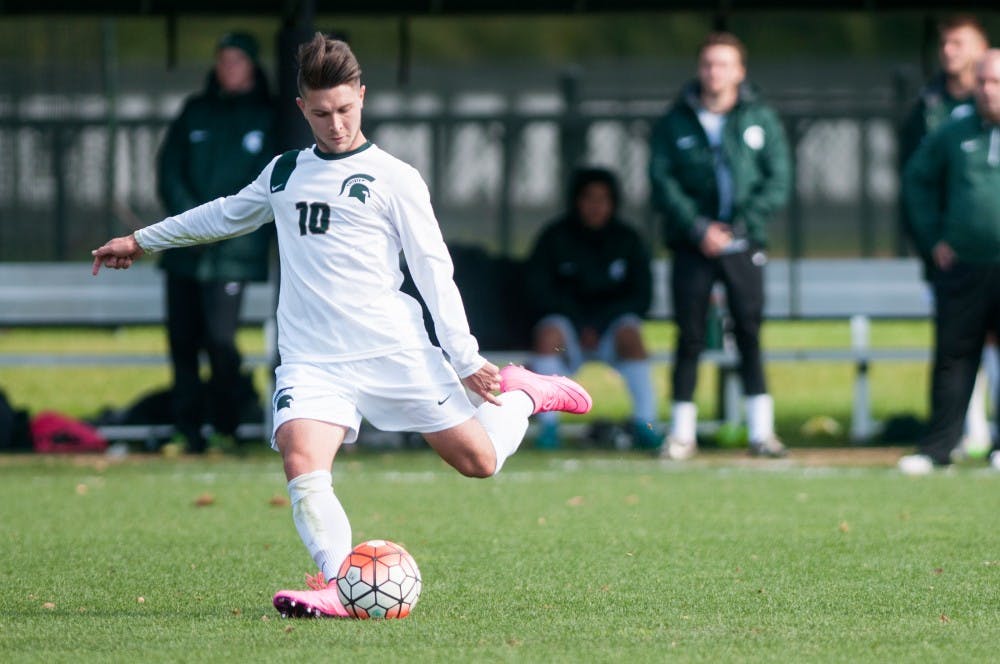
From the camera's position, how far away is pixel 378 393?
5891mm

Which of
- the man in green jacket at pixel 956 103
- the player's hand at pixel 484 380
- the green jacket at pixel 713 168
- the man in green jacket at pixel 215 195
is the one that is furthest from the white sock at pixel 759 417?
the player's hand at pixel 484 380

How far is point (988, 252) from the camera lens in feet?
32.8

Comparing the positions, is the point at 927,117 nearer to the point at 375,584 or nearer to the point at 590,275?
the point at 590,275

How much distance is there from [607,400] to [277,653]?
10.5 meters

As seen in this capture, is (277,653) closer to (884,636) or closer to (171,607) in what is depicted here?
(171,607)

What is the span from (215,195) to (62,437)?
207cm

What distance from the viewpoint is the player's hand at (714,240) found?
10773mm

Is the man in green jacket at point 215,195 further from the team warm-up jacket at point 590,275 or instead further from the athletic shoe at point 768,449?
the athletic shoe at point 768,449

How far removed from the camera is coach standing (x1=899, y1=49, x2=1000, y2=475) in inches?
391

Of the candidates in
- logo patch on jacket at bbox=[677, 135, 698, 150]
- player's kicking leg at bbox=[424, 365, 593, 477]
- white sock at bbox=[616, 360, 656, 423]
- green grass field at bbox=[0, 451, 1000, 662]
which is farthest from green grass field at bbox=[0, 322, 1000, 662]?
logo patch on jacket at bbox=[677, 135, 698, 150]

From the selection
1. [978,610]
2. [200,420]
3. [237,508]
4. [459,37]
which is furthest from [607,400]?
[459,37]

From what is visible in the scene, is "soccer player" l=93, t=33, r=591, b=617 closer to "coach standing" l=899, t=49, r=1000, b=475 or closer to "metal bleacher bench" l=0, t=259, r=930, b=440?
"coach standing" l=899, t=49, r=1000, b=475

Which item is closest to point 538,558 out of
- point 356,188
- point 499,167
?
point 356,188

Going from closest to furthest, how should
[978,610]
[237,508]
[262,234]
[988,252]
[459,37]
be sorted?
[978,610], [237,508], [988,252], [262,234], [459,37]
